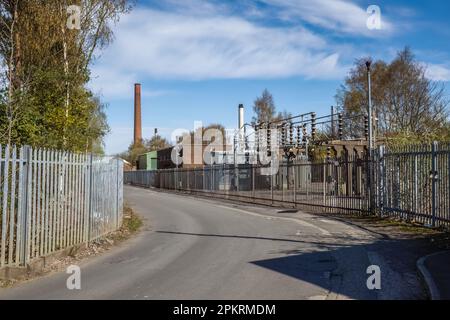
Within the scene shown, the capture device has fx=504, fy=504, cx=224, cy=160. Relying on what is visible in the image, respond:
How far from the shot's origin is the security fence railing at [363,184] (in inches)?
490

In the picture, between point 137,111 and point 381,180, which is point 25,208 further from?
point 137,111

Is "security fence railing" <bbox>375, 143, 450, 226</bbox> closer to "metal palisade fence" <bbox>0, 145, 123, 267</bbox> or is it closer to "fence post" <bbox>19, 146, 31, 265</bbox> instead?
"metal palisade fence" <bbox>0, 145, 123, 267</bbox>

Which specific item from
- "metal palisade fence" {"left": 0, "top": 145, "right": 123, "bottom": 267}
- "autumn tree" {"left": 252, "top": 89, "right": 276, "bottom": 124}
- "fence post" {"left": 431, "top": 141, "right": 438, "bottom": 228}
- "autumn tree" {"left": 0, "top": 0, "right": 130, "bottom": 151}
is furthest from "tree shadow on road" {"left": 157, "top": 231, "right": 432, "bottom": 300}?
"autumn tree" {"left": 252, "top": 89, "right": 276, "bottom": 124}

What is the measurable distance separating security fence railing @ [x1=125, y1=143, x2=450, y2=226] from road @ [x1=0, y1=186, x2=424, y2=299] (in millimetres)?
1665

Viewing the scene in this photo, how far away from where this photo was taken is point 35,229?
8727mm

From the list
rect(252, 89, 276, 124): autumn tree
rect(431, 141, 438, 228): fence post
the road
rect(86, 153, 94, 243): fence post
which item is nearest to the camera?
the road

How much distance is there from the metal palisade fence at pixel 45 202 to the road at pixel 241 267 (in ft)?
2.25

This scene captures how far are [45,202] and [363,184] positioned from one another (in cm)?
1078

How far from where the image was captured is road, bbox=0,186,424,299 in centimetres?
704

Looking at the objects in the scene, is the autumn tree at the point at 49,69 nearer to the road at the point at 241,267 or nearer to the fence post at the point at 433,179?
the road at the point at 241,267

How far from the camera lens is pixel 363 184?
16.5 meters

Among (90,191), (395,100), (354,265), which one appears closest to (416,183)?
(354,265)
